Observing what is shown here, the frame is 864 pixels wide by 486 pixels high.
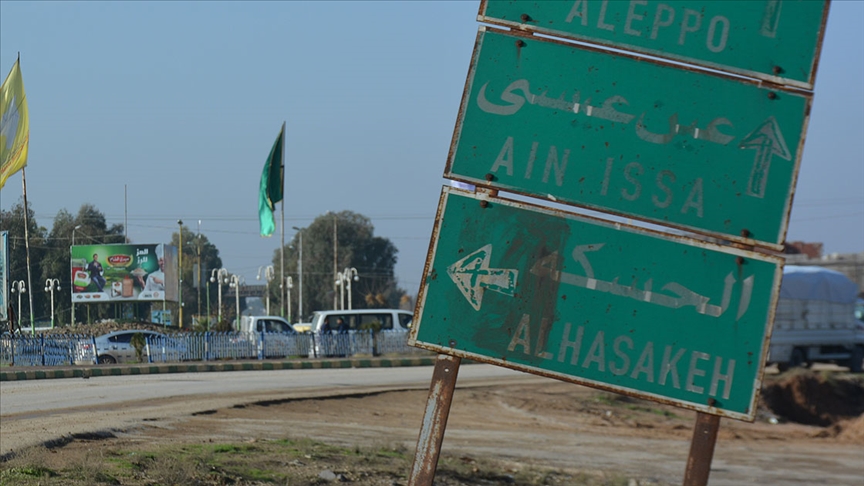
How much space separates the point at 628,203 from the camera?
3.75 meters

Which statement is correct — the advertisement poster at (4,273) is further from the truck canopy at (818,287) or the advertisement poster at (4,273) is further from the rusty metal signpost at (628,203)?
the truck canopy at (818,287)

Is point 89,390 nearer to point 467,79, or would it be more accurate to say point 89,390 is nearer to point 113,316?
point 467,79

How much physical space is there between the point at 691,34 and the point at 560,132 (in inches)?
25.9

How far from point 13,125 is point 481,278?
2321 cm

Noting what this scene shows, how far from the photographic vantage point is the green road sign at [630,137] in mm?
3668

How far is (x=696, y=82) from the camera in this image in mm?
3725

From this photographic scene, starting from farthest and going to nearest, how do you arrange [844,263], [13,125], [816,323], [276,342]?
[844,263]
[276,342]
[816,323]
[13,125]

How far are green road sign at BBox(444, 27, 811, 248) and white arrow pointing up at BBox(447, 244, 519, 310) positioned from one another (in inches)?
12.2

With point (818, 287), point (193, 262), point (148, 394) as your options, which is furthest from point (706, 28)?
point (193, 262)

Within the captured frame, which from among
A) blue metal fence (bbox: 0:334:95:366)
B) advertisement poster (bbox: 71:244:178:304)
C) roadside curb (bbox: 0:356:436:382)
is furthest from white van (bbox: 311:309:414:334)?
advertisement poster (bbox: 71:244:178:304)

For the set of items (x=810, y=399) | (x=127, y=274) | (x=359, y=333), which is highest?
(x=810, y=399)

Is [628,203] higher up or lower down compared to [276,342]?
higher up

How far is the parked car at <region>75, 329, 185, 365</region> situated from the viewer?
2986 cm

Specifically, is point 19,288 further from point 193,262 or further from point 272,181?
point 193,262
